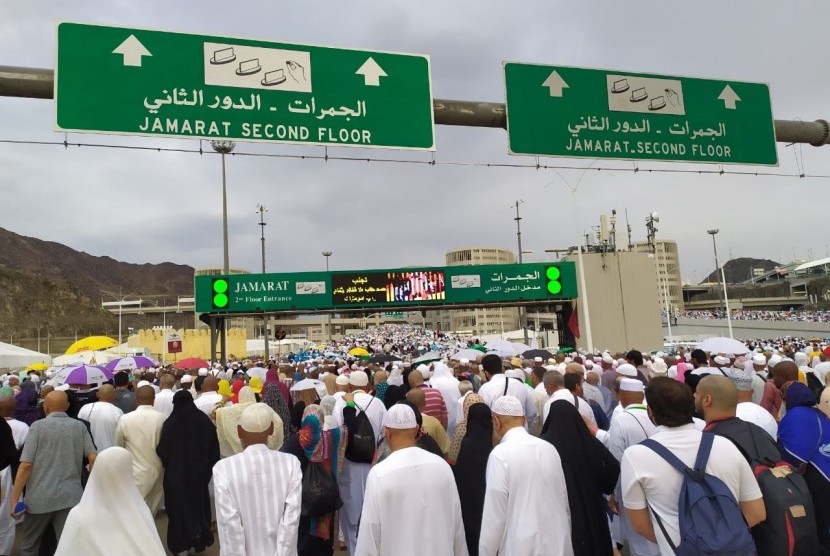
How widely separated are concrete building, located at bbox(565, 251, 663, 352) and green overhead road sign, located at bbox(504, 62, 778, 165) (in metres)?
20.2

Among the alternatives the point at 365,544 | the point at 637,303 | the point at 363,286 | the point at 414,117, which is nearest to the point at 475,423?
the point at 365,544

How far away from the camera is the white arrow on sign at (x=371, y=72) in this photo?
748cm

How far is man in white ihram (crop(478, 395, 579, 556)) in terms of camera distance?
3.47 metres

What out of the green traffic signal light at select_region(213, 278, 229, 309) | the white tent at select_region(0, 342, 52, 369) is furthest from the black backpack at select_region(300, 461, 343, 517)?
the white tent at select_region(0, 342, 52, 369)

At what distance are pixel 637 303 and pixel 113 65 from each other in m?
28.0

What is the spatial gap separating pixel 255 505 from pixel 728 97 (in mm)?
9143

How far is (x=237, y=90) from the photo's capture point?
6973 millimetres

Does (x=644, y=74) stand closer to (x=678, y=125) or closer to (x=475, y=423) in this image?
(x=678, y=125)

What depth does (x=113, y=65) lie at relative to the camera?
654 cm

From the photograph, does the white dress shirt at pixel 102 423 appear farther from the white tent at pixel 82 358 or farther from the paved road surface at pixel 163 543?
the white tent at pixel 82 358

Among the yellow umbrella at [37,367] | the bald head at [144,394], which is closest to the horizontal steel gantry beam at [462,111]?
the bald head at [144,394]

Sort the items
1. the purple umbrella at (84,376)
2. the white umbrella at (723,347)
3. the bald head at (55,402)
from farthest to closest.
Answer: the white umbrella at (723,347) → the purple umbrella at (84,376) → the bald head at (55,402)

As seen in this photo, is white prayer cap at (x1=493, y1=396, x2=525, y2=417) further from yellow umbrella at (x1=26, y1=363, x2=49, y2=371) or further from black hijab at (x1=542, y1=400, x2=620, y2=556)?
yellow umbrella at (x1=26, y1=363, x2=49, y2=371)

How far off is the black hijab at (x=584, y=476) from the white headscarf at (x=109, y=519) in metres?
2.67
